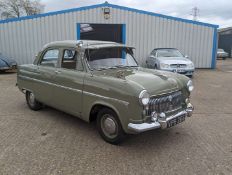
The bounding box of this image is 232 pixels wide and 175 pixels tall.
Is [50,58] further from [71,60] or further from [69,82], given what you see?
[69,82]

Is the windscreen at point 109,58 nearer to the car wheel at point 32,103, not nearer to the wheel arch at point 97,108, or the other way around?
the wheel arch at point 97,108

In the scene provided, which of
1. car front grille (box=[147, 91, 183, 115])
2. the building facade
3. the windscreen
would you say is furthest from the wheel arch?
the building facade

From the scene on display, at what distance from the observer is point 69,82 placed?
4516 mm

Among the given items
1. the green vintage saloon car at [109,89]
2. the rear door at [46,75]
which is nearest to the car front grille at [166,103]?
the green vintage saloon car at [109,89]

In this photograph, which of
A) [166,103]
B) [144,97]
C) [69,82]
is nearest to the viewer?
[144,97]

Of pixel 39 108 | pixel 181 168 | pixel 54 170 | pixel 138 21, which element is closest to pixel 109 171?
pixel 54 170

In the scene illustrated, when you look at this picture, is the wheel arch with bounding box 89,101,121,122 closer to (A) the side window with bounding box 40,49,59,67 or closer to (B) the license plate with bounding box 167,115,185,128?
(B) the license plate with bounding box 167,115,185,128

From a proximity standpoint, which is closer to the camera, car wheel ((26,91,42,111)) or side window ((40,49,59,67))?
side window ((40,49,59,67))

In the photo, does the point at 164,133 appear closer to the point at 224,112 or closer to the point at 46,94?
the point at 224,112

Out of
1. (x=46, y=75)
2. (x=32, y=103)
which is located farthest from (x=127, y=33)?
(x=46, y=75)

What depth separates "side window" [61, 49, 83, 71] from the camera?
175 inches

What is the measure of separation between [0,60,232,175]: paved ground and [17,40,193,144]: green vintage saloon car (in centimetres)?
43

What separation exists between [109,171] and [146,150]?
2.99 feet

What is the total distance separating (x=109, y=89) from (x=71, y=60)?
1347 millimetres
